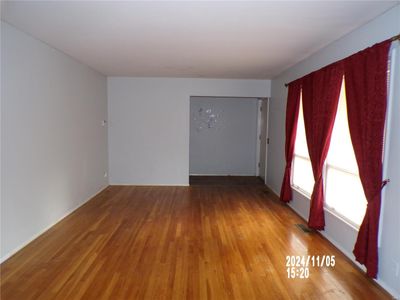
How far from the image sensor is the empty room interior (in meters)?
2.35

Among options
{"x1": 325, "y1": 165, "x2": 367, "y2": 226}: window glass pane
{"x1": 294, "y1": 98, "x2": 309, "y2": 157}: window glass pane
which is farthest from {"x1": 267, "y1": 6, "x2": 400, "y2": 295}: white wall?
{"x1": 294, "y1": 98, "x2": 309, "y2": 157}: window glass pane

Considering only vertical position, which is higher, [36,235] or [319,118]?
[319,118]

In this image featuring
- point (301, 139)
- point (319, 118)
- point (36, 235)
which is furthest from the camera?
point (301, 139)

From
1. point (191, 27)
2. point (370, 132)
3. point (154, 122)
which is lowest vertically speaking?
point (370, 132)

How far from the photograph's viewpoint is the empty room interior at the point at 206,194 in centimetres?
235

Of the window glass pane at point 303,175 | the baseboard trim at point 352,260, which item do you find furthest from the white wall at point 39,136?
the window glass pane at point 303,175

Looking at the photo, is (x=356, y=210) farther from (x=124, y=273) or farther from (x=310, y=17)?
(x=124, y=273)

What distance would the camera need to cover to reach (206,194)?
5.55 meters

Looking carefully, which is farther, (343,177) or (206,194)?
(206,194)

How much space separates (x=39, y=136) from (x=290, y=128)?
3.70 meters

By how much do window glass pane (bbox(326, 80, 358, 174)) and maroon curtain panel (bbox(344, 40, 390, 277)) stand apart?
385 mm

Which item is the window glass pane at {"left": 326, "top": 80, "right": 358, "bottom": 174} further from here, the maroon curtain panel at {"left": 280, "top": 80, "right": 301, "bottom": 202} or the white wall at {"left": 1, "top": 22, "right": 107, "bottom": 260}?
the white wall at {"left": 1, "top": 22, "right": 107, "bottom": 260}
